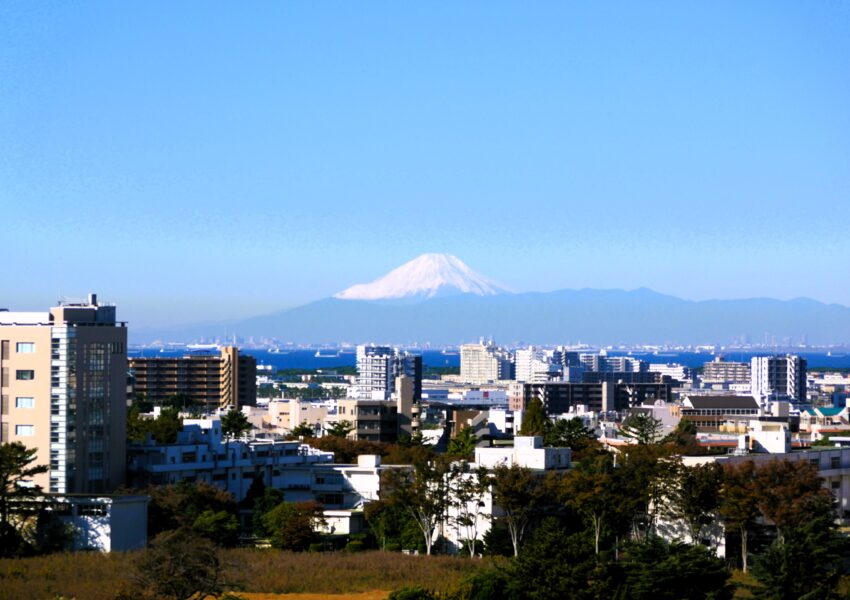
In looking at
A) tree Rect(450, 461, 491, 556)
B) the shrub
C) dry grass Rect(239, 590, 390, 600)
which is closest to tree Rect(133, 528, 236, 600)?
dry grass Rect(239, 590, 390, 600)

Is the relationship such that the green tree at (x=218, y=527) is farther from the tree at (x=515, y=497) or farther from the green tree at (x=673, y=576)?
the green tree at (x=673, y=576)

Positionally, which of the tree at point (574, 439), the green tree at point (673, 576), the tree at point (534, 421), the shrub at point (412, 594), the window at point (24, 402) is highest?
the window at point (24, 402)

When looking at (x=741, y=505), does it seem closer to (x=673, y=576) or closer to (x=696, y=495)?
(x=696, y=495)

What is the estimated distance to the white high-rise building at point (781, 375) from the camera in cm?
17175

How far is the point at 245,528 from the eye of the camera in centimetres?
4534

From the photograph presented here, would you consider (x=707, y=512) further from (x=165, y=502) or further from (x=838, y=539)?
(x=165, y=502)

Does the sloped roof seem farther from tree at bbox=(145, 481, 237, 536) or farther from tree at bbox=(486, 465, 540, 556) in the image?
tree at bbox=(145, 481, 237, 536)

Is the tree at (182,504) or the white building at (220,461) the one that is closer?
the tree at (182,504)

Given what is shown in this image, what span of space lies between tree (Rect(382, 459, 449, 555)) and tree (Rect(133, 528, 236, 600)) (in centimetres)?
1165

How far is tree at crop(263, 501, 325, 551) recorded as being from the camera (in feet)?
138

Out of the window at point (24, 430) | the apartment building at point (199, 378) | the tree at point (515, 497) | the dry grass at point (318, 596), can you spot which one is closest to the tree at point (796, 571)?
the dry grass at point (318, 596)

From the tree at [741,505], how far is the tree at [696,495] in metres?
0.31

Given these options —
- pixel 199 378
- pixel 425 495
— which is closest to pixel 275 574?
pixel 425 495

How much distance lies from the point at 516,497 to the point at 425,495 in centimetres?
251
